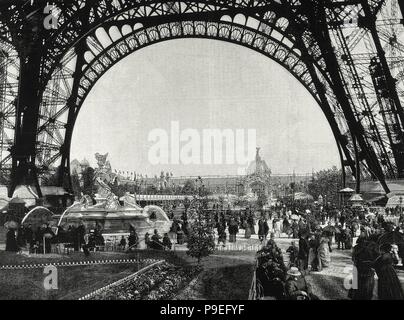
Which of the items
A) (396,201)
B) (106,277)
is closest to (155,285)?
(106,277)

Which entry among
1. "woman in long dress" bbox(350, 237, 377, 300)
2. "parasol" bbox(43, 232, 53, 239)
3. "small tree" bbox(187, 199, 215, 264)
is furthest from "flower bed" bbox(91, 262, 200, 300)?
"parasol" bbox(43, 232, 53, 239)

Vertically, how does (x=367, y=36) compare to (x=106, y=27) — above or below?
below

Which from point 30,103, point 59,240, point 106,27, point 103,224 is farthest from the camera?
point 106,27

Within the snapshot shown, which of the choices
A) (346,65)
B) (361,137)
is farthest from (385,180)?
(346,65)

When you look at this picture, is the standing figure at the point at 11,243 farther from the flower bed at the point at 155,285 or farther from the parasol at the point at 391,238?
the parasol at the point at 391,238

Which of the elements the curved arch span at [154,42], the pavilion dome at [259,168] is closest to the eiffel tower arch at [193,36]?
the curved arch span at [154,42]

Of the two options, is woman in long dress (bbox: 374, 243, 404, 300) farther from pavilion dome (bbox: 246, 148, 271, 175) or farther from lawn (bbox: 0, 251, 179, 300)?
pavilion dome (bbox: 246, 148, 271, 175)
